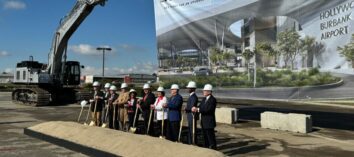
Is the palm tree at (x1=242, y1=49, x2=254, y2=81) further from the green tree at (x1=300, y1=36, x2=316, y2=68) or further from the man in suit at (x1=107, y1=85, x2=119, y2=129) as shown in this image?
the man in suit at (x1=107, y1=85, x2=119, y2=129)

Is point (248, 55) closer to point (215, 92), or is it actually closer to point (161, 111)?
point (215, 92)

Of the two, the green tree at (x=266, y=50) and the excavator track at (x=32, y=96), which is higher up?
the green tree at (x=266, y=50)

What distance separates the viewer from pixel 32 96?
2845 cm

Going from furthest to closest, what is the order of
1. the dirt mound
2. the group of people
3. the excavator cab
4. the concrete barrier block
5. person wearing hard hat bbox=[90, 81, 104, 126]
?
the excavator cab < person wearing hard hat bbox=[90, 81, 104, 126] < the concrete barrier block < the group of people < the dirt mound

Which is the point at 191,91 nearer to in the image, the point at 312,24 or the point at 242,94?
the point at 312,24

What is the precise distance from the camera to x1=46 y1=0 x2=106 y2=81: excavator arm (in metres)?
26.1

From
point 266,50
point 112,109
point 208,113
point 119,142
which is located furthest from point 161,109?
point 266,50

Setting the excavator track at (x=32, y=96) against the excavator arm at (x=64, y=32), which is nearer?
the excavator arm at (x=64, y=32)

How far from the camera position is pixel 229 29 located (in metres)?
37.2

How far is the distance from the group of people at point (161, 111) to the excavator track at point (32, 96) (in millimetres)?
12403

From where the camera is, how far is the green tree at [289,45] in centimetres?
3378

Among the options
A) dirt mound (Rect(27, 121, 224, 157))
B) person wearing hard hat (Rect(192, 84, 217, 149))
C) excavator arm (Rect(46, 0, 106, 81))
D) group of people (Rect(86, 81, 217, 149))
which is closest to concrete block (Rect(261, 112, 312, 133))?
group of people (Rect(86, 81, 217, 149))

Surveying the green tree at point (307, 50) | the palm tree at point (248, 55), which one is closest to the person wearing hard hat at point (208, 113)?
the green tree at point (307, 50)

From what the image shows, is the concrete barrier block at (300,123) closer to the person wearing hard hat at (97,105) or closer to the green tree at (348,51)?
the person wearing hard hat at (97,105)
